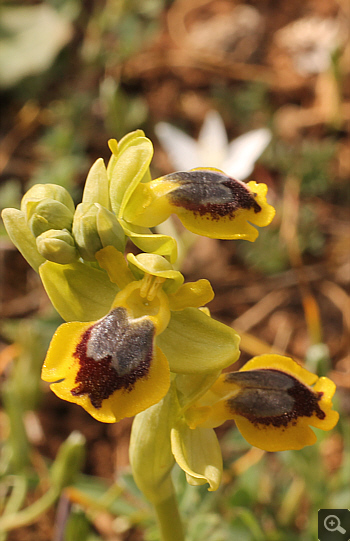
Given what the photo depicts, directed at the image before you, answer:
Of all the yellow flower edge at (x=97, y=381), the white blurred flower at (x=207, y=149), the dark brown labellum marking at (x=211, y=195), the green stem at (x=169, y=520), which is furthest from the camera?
the white blurred flower at (x=207, y=149)

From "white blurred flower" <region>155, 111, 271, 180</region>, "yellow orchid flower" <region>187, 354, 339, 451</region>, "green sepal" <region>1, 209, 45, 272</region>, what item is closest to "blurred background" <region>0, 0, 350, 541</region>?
"white blurred flower" <region>155, 111, 271, 180</region>

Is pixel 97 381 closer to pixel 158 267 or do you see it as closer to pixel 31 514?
pixel 158 267

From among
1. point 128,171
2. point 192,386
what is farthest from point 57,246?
point 192,386

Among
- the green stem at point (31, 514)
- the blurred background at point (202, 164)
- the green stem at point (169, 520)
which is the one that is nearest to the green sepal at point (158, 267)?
the green stem at point (169, 520)

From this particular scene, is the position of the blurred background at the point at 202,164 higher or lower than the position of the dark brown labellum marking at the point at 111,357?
lower

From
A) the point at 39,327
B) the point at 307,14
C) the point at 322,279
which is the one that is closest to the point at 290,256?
the point at 322,279

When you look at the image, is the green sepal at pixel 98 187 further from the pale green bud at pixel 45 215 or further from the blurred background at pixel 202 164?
the blurred background at pixel 202 164
